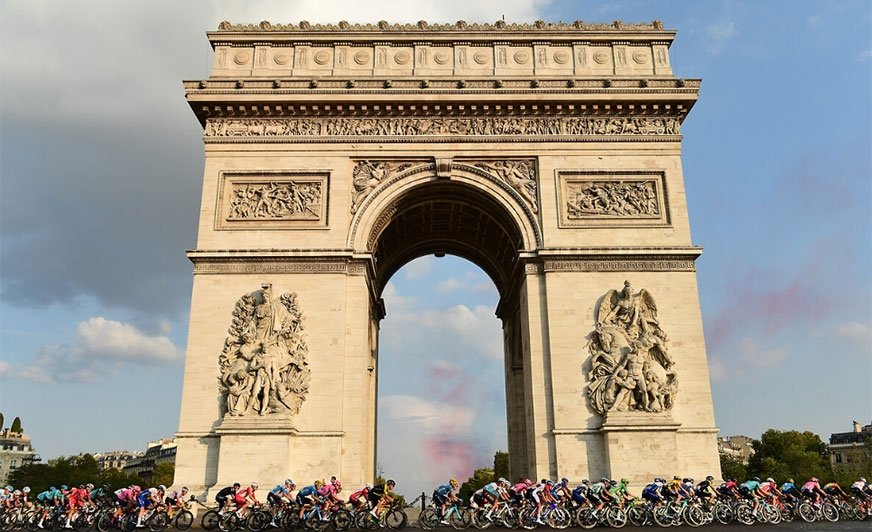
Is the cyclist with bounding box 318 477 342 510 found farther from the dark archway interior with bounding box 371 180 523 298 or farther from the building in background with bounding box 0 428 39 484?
the building in background with bounding box 0 428 39 484

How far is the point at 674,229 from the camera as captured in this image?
2217 cm

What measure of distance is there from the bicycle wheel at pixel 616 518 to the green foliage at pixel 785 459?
42.3 m

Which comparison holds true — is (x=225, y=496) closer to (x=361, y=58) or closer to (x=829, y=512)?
(x=829, y=512)

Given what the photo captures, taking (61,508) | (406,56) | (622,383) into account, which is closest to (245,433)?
(61,508)

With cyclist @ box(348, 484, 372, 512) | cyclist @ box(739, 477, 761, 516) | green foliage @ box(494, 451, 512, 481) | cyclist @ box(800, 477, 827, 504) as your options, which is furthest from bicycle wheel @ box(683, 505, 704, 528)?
green foliage @ box(494, 451, 512, 481)

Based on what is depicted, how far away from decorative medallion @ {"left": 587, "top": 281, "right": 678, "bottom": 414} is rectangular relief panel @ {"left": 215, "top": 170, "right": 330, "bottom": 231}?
908 cm

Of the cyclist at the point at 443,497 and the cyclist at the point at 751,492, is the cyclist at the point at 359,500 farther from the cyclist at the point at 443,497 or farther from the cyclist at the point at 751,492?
the cyclist at the point at 751,492

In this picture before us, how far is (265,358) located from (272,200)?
17.0 feet

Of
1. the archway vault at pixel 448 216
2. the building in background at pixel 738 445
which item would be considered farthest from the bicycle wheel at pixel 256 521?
the building in background at pixel 738 445

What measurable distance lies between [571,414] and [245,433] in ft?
29.6

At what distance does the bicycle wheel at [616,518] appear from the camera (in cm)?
1659

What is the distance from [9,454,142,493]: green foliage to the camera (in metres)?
62.6

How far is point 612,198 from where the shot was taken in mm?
22609

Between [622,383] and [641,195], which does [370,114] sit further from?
[622,383]
